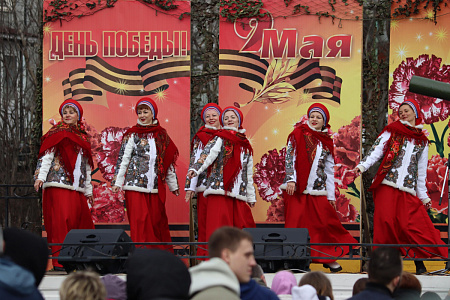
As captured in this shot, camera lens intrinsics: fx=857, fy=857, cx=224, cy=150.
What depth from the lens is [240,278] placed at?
12.2 ft

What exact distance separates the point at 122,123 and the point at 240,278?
668 cm

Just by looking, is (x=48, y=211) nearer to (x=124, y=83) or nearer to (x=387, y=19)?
(x=124, y=83)

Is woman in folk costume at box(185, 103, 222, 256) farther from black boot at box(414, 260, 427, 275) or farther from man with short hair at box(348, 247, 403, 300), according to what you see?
man with short hair at box(348, 247, 403, 300)

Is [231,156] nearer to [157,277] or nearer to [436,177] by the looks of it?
→ [436,177]

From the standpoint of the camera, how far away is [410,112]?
8875mm

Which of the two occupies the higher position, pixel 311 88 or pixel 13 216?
pixel 311 88

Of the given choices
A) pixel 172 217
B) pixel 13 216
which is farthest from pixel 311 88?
pixel 13 216

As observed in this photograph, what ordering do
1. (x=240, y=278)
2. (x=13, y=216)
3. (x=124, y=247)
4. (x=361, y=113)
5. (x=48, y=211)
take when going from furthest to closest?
(x=13, y=216)
(x=361, y=113)
(x=48, y=211)
(x=124, y=247)
(x=240, y=278)

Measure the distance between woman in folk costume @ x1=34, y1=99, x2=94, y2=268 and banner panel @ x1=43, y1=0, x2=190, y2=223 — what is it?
0.68 m

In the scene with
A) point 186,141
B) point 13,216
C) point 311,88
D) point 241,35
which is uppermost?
point 241,35

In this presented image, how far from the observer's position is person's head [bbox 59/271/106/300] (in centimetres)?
351

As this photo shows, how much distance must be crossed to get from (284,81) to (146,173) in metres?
2.02

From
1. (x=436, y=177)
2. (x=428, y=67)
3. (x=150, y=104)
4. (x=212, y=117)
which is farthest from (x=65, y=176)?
(x=428, y=67)

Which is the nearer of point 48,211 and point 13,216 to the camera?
point 48,211
